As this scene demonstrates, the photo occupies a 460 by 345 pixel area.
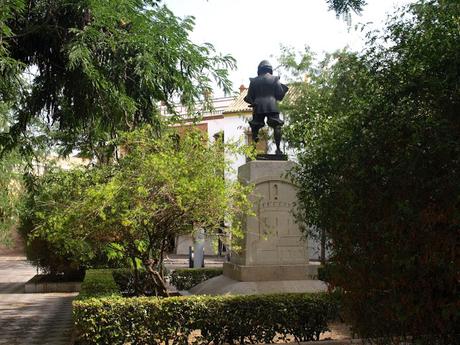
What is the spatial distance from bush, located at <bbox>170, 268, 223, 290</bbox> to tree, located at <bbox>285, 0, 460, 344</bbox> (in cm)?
973

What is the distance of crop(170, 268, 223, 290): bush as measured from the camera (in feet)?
48.5

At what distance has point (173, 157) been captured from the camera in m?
8.19

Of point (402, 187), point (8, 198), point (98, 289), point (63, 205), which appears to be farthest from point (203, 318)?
point (8, 198)

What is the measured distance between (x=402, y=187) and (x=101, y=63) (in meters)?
5.52

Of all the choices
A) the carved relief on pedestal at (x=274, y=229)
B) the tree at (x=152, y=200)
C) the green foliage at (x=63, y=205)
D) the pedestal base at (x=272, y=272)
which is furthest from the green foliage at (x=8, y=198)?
the pedestal base at (x=272, y=272)

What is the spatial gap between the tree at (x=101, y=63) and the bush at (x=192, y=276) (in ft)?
21.1

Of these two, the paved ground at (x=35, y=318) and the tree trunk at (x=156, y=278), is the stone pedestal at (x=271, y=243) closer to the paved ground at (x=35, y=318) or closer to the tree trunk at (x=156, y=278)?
the tree trunk at (x=156, y=278)

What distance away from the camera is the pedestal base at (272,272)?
10.6m

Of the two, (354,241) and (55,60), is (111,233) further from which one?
(354,241)

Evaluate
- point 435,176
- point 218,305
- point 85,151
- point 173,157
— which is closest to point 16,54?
point 173,157

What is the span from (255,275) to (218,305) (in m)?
2.92

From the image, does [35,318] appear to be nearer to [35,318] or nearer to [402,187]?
[35,318]

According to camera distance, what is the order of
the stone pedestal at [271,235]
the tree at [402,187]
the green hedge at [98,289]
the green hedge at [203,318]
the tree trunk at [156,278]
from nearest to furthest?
the tree at [402,187] → the green hedge at [203,318] → the green hedge at [98,289] → the tree trunk at [156,278] → the stone pedestal at [271,235]

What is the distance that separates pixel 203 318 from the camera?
7629mm
